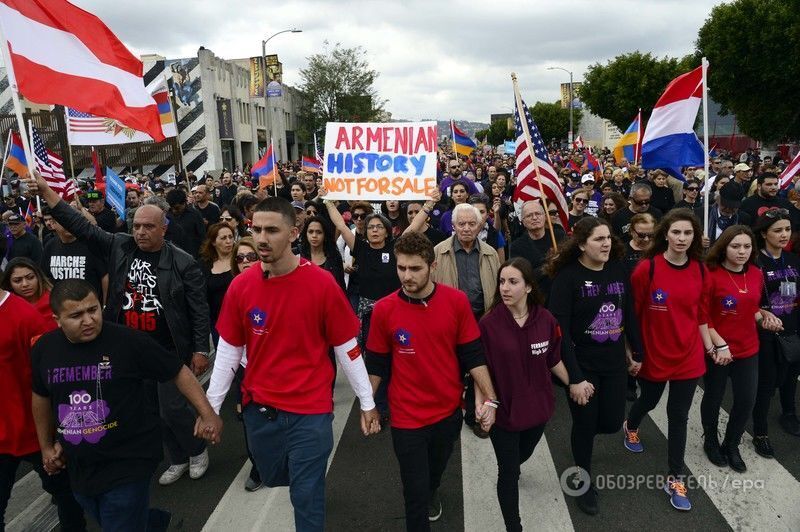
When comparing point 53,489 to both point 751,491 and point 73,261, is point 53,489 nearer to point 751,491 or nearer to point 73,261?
point 73,261

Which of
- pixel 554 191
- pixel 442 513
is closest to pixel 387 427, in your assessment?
pixel 442 513

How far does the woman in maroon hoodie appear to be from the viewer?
130 inches

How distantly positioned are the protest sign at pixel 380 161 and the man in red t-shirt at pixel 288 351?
3037mm

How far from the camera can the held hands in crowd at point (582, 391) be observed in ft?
11.7

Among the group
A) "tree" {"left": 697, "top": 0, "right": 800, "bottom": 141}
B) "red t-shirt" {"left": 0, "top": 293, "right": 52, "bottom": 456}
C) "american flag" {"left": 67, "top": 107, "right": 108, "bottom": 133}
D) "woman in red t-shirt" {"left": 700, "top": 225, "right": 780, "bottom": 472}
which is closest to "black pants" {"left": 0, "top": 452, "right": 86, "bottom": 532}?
"red t-shirt" {"left": 0, "top": 293, "right": 52, "bottom": 456}

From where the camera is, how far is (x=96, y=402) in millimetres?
2869

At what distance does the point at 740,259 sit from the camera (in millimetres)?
4078

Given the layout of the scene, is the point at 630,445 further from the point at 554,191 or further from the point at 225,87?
the point at 225,87

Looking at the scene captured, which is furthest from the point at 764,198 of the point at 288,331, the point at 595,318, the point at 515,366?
the point at 288,331

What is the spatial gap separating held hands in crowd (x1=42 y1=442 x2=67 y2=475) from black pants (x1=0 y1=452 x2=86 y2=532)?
1.00 feet

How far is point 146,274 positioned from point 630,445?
13.4 feet

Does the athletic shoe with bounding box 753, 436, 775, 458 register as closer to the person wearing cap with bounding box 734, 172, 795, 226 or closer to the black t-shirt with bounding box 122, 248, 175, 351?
the person wearing cap with bounding box 734, 172, 795, 226

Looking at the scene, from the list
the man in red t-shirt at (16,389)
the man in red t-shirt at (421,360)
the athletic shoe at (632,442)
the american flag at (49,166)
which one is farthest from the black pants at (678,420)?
the american flag at (49,166)

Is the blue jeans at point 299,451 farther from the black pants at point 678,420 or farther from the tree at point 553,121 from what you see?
the tree at point 553,121
